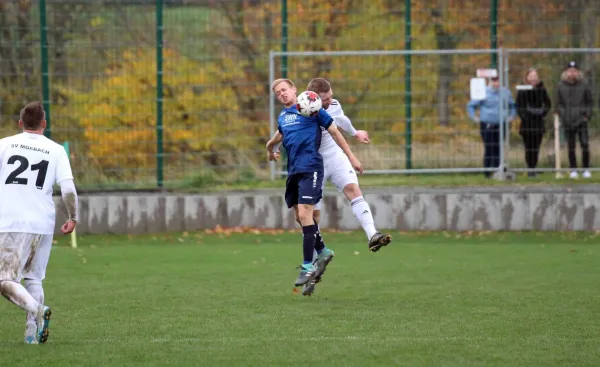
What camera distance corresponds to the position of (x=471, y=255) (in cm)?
1583

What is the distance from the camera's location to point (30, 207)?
8992 millimetres

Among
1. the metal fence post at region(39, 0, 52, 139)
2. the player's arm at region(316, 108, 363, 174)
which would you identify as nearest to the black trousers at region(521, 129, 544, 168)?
the metal fence post at region(39, 0, 52, 139)

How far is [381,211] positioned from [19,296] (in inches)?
410

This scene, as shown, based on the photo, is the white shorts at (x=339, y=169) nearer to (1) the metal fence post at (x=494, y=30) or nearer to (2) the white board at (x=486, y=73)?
(2) the white board at (x=486, y=73)

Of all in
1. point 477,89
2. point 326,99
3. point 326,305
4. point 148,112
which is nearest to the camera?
point 326,305

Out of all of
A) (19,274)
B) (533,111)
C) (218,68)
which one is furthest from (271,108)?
(19,274)

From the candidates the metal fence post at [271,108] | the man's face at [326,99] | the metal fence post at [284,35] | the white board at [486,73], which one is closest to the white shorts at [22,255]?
the man's face at [326,99]

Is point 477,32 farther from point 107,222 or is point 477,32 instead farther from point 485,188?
point 107,222

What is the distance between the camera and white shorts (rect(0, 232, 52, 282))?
8.89 metres

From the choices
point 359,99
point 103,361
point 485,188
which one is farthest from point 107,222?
point 103,361

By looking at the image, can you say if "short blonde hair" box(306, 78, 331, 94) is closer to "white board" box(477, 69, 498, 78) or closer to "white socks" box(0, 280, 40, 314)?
"white socks" box(0, 280, 40, 314)

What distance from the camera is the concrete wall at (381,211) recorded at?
60.9ft

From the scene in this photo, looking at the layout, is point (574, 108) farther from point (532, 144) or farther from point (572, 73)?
point (532, 144)

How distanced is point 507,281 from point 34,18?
378 inches
